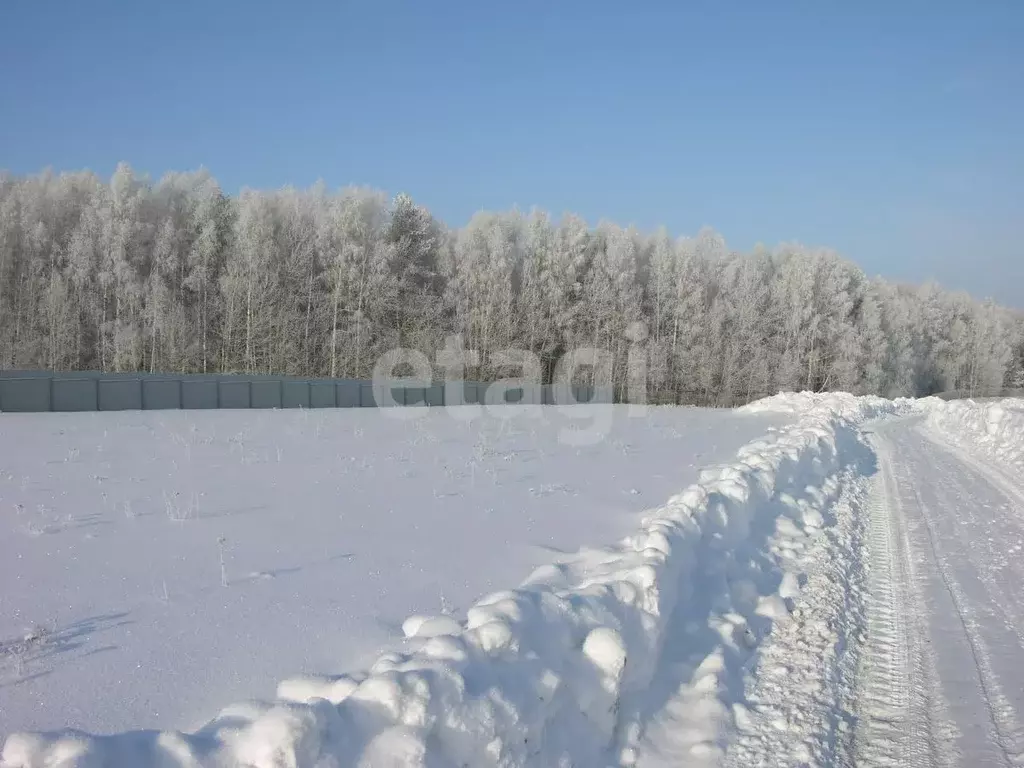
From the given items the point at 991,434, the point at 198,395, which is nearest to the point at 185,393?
the point at 198,395

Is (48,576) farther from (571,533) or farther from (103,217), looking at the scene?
(103,217)

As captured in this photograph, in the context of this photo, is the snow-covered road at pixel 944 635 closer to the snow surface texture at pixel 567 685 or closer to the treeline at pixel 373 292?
the snow surface texture at pixel 567 685

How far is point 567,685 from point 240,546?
177 inches

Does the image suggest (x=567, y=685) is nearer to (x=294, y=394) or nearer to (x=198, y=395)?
(x=198, y=395)

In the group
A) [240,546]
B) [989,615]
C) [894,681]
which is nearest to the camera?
[894,681]

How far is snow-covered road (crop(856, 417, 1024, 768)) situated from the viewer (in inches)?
167

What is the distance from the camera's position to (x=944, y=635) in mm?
5730

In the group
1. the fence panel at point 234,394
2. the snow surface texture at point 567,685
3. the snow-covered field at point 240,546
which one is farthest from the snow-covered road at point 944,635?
the fence panel at point 234,394

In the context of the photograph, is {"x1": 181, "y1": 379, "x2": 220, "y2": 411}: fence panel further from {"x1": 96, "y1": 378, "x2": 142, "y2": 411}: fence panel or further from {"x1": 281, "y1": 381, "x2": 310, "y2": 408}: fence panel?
{"x1": 281, "y1": 381, "x2": 310, "y2": 408}: fence panel

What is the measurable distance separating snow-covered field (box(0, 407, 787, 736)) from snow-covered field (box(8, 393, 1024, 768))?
0.12 feet

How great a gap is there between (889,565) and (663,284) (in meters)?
47.6

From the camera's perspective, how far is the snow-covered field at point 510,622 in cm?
362

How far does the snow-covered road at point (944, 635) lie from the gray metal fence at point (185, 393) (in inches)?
813

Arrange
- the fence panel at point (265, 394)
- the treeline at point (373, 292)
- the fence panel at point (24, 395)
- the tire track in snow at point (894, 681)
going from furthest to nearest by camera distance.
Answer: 1. the treeline at point (373, 292)
2. the fence panel at point (265, 394)
3. the fence panel at point (24, 395)
4. the tire track in snow at point (894, 681)
